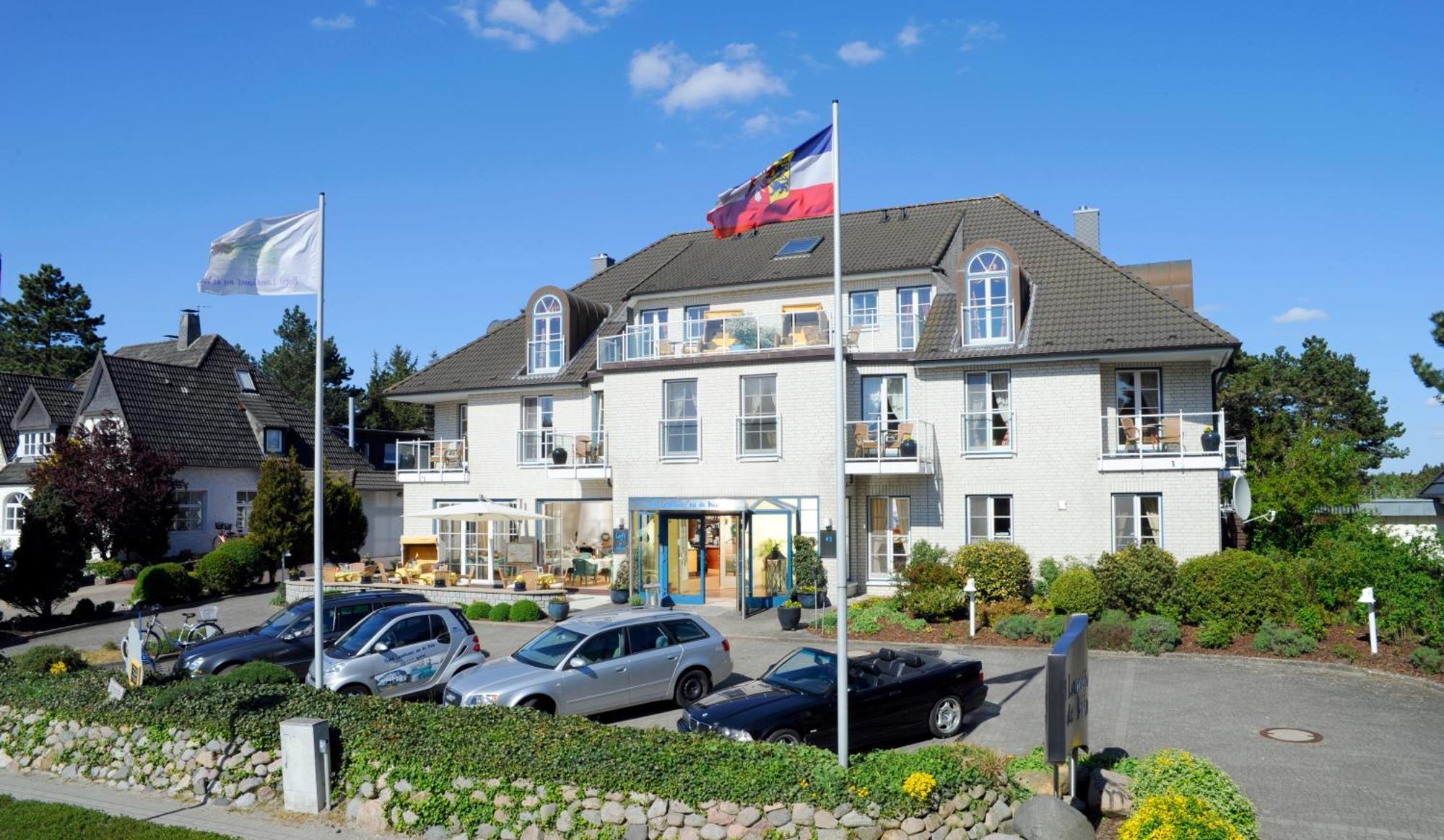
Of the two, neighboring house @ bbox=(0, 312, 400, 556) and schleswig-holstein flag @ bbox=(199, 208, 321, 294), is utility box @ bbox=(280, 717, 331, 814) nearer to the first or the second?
schleswig-holstein flag @ bbox=(199, 208, 321, 294)

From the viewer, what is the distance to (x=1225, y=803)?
881 cm

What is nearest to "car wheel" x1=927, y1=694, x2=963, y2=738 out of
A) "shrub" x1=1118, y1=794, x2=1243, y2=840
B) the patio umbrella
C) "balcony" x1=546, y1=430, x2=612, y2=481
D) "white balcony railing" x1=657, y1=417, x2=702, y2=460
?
"shrub" x1=1118, y1=794, x2=1243, y2=840

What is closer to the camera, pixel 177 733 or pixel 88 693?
pixel 177 733

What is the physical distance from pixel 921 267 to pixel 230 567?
2264cm

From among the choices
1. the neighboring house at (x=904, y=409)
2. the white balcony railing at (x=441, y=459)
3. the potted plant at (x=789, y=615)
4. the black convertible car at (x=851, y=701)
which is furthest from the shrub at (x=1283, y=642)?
the white balcony railing at (x=441, y=459)

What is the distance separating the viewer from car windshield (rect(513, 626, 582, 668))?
14633 mm

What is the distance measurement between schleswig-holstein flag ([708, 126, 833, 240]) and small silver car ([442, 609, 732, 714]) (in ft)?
20.7

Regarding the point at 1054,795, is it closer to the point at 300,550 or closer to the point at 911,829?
the point at 911,829

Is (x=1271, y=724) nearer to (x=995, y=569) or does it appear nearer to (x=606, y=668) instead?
(x=606, y=668)

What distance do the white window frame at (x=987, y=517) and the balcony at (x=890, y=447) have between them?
1.39 meters

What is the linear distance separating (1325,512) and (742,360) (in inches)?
579

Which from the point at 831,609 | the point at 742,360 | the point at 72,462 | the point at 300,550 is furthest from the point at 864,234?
the point at 72,462

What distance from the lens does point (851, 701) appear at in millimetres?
12383

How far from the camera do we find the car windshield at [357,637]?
16062mm
